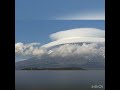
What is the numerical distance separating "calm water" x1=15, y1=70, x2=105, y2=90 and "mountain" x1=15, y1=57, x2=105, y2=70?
27 millimetres

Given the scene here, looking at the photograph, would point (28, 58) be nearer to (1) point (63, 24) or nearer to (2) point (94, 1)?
(1) point (63, 24)

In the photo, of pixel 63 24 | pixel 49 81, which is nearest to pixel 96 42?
pixel 63 24

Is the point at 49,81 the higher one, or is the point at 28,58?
the point at 28,58

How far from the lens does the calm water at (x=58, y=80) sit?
134 cm

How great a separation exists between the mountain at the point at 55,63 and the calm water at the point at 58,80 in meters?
0.03

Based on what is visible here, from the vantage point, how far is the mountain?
134 centimetres

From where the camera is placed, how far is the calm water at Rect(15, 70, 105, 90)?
1342mm

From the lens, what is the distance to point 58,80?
1.36 m

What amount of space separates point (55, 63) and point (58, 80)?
0.09 metres

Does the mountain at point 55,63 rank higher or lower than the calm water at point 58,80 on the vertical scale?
higher

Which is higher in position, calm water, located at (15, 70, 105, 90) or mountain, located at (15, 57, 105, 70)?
mountain, located at (15, 57, 105, 70)

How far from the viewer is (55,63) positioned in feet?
4.40
